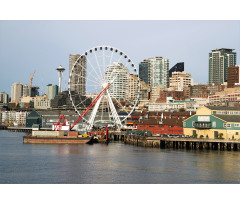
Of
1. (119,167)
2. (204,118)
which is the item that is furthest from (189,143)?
(119,167)

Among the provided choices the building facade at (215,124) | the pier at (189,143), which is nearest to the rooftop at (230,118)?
the building facade at (215,124)

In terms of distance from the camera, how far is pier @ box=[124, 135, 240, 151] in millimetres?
70812

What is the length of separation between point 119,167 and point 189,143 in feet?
92.1

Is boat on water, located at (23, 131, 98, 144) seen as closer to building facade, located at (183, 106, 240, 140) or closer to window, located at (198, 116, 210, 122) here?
building facade, located at (183, 106, 240, 140)

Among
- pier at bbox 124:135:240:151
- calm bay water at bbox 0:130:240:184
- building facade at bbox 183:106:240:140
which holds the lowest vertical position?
calm bay water at bbox 0:130:240:184

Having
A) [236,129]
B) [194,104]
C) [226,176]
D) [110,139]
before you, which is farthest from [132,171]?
[194,104]

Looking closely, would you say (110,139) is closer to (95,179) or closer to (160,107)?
(95,179)

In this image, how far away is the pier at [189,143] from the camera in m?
70.8

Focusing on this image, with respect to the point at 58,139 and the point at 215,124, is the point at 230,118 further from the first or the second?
the point at 58,139

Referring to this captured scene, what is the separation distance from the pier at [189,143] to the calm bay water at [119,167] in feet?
13.3

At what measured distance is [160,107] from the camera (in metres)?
177

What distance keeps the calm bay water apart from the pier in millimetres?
4044

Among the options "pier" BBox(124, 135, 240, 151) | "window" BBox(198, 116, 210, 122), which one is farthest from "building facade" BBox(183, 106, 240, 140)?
"pier" BBox(124, 135, 240, 151)

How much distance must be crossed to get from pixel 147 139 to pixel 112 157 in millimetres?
20568
